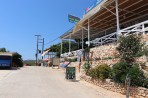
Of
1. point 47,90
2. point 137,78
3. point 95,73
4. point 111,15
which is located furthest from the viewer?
point 111,15

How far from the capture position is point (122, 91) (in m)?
13.0

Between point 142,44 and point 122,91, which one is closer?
point 122,91

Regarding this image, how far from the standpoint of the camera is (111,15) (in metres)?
23.8

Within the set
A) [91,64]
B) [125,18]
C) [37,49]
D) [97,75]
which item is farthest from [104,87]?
[37,49]

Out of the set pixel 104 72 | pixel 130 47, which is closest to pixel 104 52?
pixel 104 72

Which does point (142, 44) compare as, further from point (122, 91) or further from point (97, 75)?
point (97, 75)

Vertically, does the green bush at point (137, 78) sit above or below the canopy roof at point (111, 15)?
below

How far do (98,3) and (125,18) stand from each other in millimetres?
4035

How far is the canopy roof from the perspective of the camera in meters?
20.4

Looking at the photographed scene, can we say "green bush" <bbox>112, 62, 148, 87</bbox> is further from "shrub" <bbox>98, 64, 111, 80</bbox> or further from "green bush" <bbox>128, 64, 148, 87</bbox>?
"shrub" <bbox>98, 64, 111, 80</bbox>

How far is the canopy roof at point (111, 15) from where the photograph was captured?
2039 cm

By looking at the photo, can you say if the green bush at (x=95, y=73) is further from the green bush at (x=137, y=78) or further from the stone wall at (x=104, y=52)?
the green bush at (x=137, y=78)

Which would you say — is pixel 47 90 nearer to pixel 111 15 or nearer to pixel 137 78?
pixel 137 78

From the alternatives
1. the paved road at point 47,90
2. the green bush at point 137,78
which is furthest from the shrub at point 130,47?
the paved road at point 47,90
